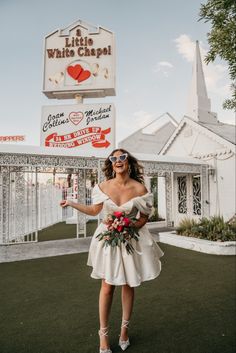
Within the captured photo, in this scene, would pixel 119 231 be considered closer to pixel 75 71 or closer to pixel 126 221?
pixel 126 221

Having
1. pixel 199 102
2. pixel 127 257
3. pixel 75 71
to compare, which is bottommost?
pixel 127 257

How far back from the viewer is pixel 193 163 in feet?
Answer: 38.8

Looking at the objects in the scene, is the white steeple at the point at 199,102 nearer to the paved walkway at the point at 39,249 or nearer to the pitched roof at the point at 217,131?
the pitched roof at the point at 217,131

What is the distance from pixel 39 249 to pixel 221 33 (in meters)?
7.28

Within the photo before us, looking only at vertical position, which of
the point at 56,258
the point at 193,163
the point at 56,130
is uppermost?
the point at 56,130

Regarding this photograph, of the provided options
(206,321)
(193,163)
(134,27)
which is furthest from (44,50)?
(206,321)

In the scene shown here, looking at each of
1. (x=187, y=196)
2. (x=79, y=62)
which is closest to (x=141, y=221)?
(x=79, y=62)

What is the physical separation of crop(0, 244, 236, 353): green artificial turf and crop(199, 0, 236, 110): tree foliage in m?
4.01

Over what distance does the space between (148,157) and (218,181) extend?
3.54m

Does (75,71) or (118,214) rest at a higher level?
(75,71)

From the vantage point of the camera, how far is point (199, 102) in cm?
1731

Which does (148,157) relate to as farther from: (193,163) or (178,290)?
(178,290)

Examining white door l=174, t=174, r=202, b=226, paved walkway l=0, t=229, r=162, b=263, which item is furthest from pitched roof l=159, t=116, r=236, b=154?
paved walkway l=0, t=229, r=162, b=263

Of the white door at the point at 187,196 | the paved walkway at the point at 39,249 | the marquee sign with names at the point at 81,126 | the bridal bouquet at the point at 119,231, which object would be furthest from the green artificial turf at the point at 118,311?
the white door at the point at 187,196
